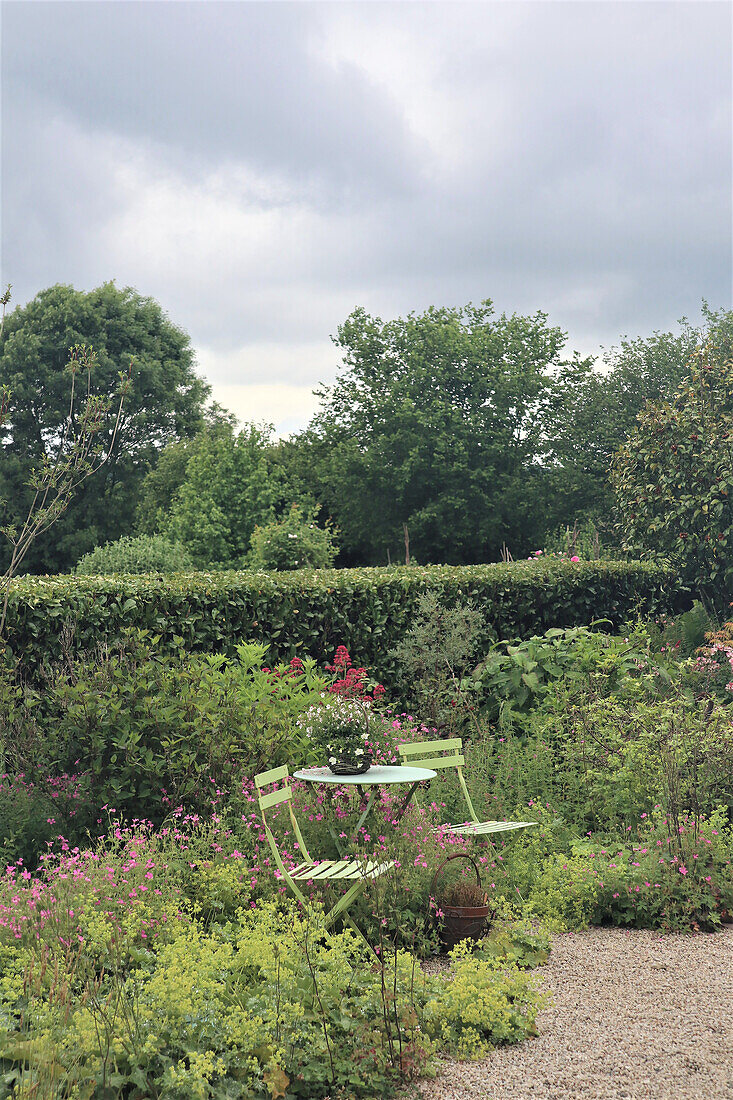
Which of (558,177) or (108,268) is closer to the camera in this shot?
(558,177)

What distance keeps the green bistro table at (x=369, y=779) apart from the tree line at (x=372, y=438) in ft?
58.6

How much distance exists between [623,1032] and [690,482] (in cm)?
914

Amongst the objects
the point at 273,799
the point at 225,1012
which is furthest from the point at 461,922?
the point at 225,1012

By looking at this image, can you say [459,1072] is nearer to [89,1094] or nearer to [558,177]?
[89,1094]

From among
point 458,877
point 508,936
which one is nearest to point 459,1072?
point 508,936

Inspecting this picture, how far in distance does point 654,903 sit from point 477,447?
2222 cm

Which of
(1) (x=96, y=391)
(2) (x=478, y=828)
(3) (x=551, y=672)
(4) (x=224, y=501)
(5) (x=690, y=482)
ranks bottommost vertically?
(2) (x=478, y=828)

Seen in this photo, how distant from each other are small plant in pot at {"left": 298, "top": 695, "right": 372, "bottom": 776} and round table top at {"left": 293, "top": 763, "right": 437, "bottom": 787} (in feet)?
0.20

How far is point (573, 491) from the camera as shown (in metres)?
24.7

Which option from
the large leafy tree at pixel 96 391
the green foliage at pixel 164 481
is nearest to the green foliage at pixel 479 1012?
the green foliage at pixel 164 481

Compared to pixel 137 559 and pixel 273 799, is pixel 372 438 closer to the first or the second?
pixel 137 559

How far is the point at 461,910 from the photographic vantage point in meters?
4.07

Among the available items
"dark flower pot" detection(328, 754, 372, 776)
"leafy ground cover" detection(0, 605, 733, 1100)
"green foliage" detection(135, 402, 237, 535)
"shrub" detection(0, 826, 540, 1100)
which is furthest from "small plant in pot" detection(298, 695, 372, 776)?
"green foliage" detection(135, 402, 237, 535)

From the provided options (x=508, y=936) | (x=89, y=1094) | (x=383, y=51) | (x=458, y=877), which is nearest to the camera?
(x=89, y=1094)
